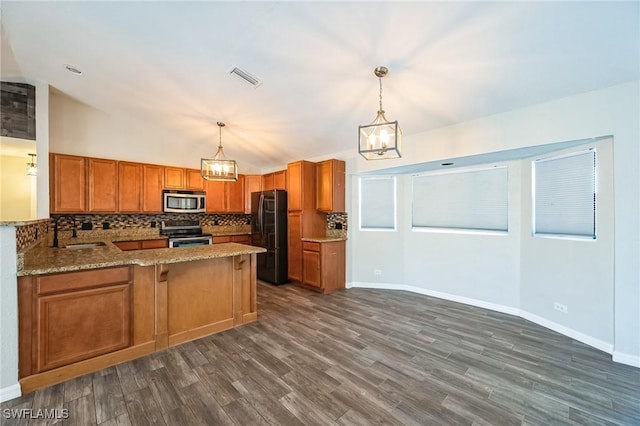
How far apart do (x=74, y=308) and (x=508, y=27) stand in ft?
14.3

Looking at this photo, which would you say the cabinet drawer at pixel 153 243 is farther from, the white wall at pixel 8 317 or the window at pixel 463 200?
the window at pixel 463 200

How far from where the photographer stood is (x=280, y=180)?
5617mm

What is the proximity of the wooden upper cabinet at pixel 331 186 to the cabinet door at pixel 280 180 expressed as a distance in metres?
0.81

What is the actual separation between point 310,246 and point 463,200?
9.02ft

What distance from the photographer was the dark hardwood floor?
5.90 ft

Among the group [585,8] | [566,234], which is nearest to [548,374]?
[566,234]

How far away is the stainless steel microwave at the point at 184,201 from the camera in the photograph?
5.16m

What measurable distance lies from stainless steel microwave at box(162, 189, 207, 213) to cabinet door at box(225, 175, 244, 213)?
55 cm

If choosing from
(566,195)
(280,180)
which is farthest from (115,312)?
(566,195)

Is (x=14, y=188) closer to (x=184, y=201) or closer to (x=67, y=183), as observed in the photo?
(x=67, y=183)

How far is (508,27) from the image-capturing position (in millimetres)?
2072

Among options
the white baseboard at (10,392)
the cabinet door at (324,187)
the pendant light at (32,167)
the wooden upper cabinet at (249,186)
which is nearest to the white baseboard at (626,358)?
the cabinet door at (324,187)

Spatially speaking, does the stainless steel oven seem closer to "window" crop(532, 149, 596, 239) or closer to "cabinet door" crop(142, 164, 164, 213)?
"cabinet door" crop(142, 164, 164, 213)

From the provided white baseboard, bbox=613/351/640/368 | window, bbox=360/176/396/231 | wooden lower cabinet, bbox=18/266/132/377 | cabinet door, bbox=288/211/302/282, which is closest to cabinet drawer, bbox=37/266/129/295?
wooden lower cabinet, bbox=18/266/132/377
